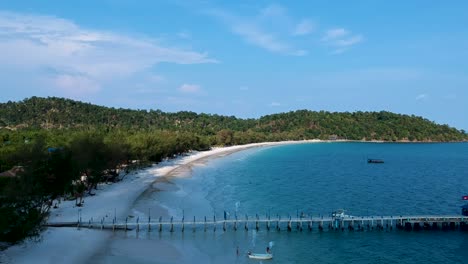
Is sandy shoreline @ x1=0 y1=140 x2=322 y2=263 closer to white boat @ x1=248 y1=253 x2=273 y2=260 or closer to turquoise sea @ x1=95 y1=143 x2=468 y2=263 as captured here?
turquoise sea @ x1=95 y1=143 x2=468 y2=263

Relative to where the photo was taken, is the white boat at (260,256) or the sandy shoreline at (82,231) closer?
the sandy shoreline at (82,231)

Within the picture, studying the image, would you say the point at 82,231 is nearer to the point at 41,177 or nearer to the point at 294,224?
the point at 41,177

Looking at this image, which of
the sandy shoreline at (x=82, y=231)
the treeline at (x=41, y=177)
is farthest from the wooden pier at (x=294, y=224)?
the treeline at (x=41, y=177)

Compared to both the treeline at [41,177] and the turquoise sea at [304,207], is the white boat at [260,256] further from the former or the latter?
the treeline at [41,177]

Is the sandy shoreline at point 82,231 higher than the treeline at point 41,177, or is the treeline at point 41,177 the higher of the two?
the treeline at point 41,177

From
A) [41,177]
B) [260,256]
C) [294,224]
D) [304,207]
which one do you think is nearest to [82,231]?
[41,177]

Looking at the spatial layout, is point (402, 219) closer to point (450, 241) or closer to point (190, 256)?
point (450, 241)

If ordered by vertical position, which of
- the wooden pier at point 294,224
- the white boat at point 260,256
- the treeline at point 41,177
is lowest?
the white boat at point 260,256

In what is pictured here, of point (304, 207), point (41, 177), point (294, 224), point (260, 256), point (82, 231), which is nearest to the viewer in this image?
point (260, 256)
